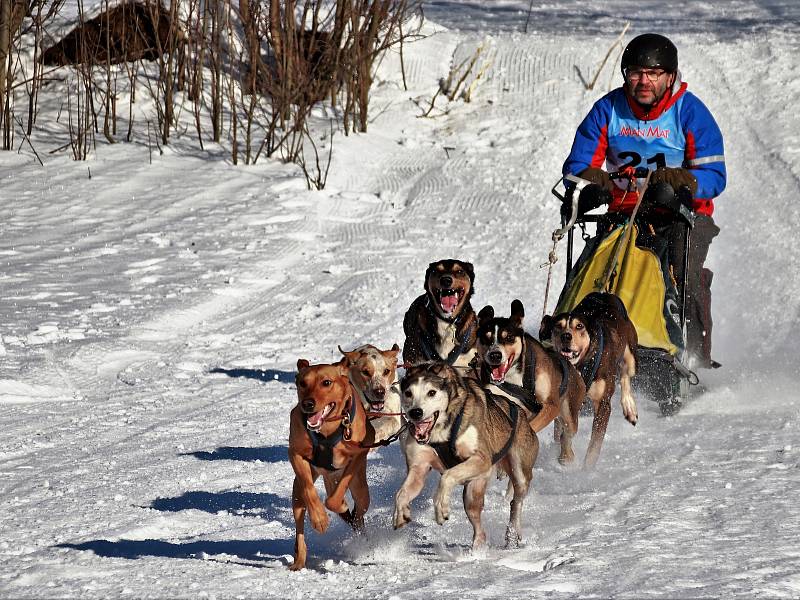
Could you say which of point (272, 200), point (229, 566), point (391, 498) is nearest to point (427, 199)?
point (272, 200)

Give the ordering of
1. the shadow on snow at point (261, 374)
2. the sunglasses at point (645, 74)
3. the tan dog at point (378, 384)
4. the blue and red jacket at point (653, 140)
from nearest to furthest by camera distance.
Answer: the tan dog at point (378, 384) < the sunglasses at point (645, 74) < the blue and red jacket at point (653, 140) < the shadow on snow at point (261, 374)

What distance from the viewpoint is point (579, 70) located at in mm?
13859

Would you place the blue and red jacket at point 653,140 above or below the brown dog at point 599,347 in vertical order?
above

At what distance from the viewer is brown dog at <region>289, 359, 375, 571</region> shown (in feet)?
13.9

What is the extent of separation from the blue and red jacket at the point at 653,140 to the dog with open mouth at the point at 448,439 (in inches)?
99.9

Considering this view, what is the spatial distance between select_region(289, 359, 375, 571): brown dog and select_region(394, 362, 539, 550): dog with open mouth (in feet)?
0.64

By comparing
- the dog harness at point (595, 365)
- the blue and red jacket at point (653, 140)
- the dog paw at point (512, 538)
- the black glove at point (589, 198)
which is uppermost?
the blue and red jacket at point (653, 140)

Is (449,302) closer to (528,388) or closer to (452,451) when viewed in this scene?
(528,388)

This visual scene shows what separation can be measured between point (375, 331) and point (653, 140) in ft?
7.46

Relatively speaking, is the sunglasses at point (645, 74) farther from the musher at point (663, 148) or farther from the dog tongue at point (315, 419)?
the dog tongue at point (315, 419)

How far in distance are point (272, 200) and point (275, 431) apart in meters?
5.19

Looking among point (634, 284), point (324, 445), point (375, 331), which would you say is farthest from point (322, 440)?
point (375, 331)

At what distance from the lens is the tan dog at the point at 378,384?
501 centimetres

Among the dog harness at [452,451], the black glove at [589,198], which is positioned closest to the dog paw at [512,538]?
the dog harness at [452,451]
